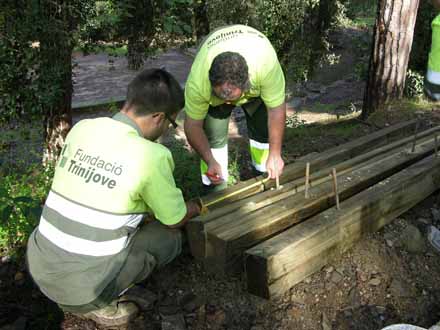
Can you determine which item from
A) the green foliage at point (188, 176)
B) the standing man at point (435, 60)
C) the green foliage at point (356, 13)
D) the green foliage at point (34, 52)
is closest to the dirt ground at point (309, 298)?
the green foliage at point (188, 176)

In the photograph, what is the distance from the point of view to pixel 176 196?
241cm

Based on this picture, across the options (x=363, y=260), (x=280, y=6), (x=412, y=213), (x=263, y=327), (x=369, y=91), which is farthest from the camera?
(x=280, y=6)

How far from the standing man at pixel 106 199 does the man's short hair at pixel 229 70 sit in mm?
332

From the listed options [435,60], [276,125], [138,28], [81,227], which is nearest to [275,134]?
[276,125]

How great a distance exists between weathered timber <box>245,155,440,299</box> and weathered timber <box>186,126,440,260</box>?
367 mm

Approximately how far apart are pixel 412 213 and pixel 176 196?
82.9 inches

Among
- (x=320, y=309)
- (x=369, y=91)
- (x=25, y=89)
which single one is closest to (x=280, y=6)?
(x=369, y=91)

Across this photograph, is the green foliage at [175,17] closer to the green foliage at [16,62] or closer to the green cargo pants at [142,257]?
the green foliage at [16,62]

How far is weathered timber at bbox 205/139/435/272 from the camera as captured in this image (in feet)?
8.38

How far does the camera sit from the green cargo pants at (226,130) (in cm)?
367

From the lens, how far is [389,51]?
586 cm

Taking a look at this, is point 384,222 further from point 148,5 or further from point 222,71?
point 148,5

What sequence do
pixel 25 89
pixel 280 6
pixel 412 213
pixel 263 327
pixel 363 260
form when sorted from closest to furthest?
pixel 263 327, pixel 363 260, pixel 412 213, pixel 25 89, pixel 280 6

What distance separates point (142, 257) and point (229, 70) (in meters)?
1.24
